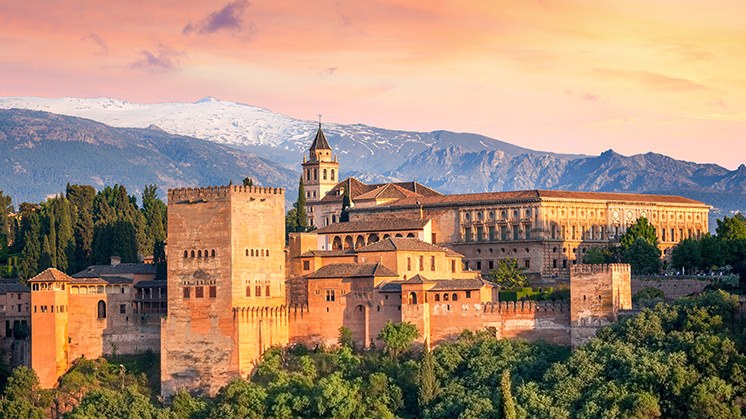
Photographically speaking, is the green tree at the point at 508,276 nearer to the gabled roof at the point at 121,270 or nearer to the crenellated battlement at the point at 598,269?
the crenellated battlement at the point at 598,269

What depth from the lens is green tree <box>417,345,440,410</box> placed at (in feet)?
228

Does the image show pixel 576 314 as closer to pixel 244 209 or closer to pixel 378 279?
pixel 378 279

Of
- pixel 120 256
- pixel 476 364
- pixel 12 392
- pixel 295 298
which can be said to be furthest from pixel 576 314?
pixel 120 256

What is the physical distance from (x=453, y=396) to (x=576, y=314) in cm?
812

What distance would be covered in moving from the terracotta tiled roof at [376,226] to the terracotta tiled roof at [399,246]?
8227mm

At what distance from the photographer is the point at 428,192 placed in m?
113

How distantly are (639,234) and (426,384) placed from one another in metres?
31.7

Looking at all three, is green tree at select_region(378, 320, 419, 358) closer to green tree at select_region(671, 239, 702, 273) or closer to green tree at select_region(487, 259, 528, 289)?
green tree at select_region(487, 259, 528, 289)

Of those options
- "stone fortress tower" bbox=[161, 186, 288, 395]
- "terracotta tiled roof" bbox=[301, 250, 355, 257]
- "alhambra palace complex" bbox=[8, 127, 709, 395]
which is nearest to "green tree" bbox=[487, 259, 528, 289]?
"alhambra palace complex" bbox=[8, 127, 709, 395]

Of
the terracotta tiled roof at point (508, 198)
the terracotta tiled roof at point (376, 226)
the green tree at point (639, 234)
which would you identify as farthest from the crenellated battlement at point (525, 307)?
the terracotta tiled roof at point (508, 198)

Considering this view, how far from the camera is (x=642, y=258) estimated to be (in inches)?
3509

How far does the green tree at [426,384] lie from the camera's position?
6962 centimetres

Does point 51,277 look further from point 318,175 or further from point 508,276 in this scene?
point 318,175

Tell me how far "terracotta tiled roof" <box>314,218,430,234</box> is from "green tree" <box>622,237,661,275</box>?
13322 millimetres
